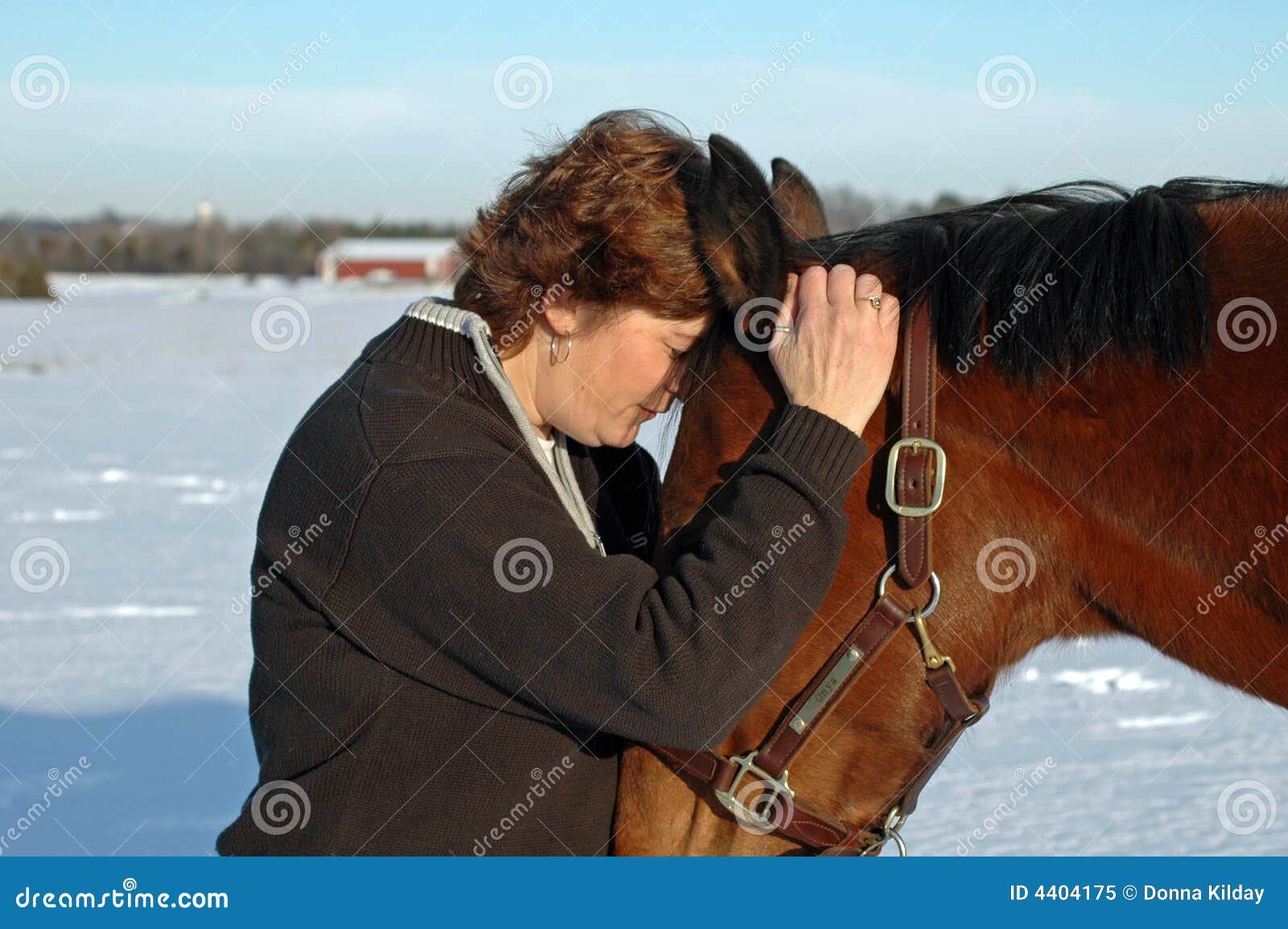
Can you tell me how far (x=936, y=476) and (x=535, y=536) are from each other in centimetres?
58

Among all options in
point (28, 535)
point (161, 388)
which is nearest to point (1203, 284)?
point (28, 535)

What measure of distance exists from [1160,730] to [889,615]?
316 cm

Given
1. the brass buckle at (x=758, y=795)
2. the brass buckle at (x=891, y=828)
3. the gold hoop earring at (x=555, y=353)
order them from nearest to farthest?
the brass buckle at (x=758, y=795), the brass buckle at (x=891, y=828), the gold hoop earring at (x=555, y=353)

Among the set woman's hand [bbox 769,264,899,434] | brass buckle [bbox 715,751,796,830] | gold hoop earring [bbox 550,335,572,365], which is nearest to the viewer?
woman's hand [bbox 769,264,899,434]

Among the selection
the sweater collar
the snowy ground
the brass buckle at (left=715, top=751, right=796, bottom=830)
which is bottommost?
the snowy ground

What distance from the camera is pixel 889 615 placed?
1.67 metres

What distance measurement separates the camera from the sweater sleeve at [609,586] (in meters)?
1.61

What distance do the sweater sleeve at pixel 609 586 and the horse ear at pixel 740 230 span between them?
0.21 m

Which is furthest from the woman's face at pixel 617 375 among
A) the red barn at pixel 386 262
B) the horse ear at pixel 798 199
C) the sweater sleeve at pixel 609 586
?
the red barn at pixel 386 262

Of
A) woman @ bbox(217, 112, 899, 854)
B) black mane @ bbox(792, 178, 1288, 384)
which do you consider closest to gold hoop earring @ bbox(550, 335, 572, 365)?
woman @ bbox(217, 112, 899, 854)

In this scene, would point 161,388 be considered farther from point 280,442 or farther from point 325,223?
point 325,223

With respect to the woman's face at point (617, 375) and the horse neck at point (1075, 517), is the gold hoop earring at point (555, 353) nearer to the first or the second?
the woman's face at point (617, 375)

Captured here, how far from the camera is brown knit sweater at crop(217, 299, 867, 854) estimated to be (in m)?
1.62

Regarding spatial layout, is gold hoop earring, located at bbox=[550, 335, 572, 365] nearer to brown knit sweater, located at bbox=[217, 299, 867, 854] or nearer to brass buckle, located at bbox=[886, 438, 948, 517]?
brown knit sweater, located at bbox=[217, 299, 867, 854]
